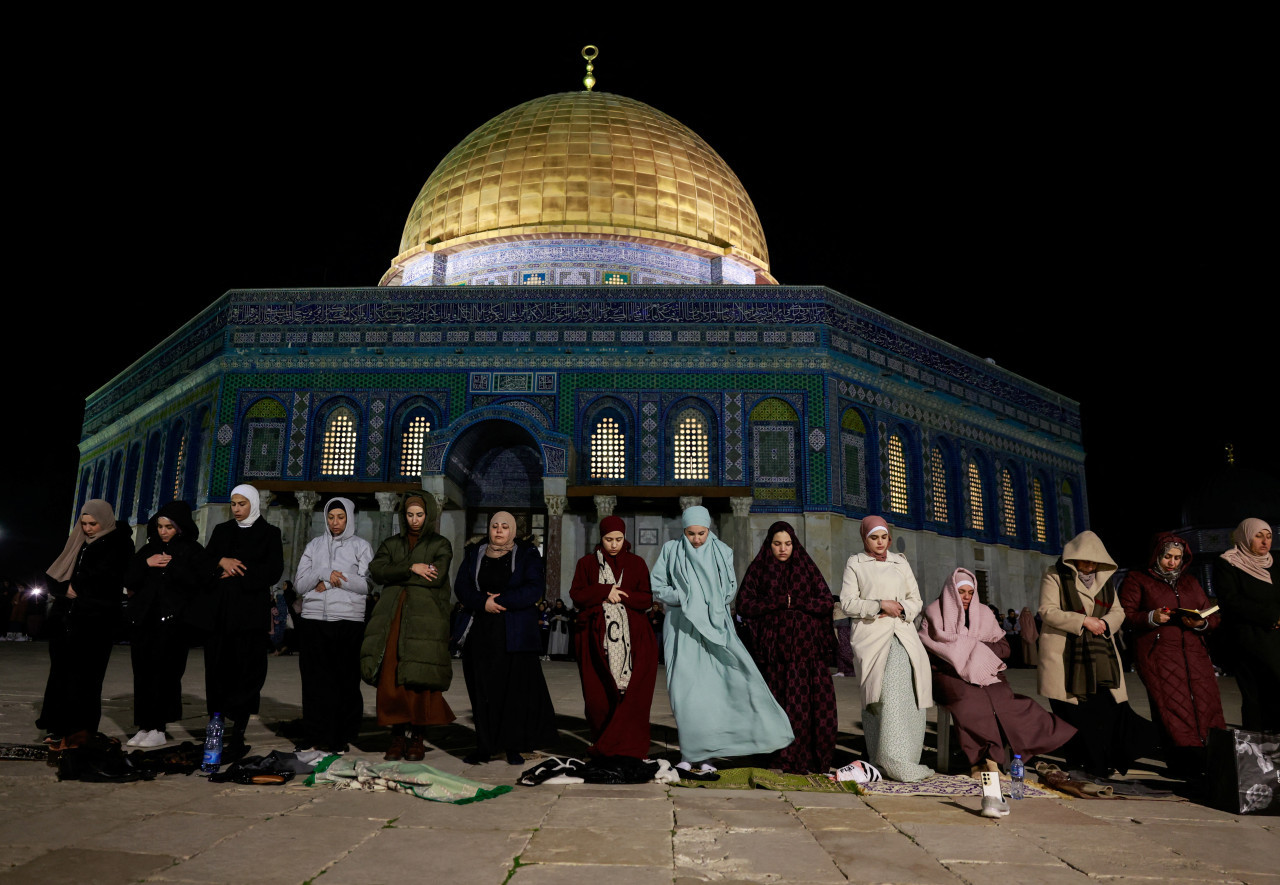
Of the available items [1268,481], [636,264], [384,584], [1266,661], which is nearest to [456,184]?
[636,264]

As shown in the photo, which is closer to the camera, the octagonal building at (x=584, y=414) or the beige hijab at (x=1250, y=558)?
the beige hijab at (x=1250, y=558)

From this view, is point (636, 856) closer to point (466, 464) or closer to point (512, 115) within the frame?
point (466, 464)

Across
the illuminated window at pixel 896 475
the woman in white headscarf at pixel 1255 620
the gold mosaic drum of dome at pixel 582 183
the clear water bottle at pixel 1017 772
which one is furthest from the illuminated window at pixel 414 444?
the woman in white headscarf at pixel 1255 620

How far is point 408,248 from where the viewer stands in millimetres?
24359

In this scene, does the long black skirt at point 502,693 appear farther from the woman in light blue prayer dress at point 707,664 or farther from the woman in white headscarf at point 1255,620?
the woman in white headscarf at point 1255,620

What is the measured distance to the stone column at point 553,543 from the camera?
1609cm

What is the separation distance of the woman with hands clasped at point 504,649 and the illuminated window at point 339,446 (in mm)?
13357

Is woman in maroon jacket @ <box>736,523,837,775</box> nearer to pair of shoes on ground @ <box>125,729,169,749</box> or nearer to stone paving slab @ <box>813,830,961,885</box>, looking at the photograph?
stone paving slab @ <box>813,830,961,885</box>

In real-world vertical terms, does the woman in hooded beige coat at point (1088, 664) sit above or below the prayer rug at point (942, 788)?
above

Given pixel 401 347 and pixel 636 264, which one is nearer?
pixel 401 347

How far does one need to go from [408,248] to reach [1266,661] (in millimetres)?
22160

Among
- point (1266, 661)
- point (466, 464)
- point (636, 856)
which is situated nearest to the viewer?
point (636, 856)

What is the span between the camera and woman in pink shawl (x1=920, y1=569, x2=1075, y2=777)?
5316 millimetres

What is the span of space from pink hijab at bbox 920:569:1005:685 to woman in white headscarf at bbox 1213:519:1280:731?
1.32 m
